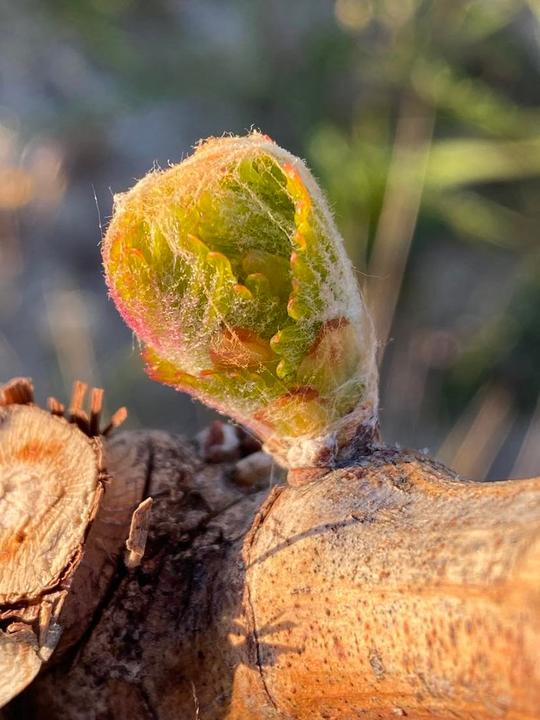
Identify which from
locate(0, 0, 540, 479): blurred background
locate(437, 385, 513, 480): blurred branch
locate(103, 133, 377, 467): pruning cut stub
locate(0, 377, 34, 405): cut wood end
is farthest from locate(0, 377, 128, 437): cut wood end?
locate(437, 385, 513, 480): blurred branch

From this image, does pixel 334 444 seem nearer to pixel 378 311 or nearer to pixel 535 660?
pixel 535 660

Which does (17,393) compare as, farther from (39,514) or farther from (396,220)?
(396,220)

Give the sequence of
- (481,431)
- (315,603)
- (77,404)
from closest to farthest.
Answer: (315,603) < (77,404) < (481,431)

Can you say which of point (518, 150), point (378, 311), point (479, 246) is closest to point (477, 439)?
point (378, 311)

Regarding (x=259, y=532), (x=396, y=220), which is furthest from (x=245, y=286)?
(x=396, y=220)

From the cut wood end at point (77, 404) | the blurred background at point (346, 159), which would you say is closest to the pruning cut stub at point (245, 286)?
the cut wood end at point (77, 404)

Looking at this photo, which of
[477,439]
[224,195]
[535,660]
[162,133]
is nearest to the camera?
[535,660]
